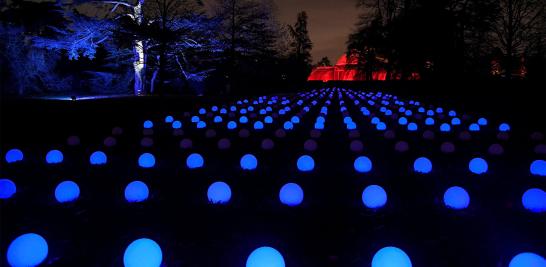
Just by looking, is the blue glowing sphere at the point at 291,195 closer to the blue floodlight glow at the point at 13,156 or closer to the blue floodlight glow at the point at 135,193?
the blue floodlight glow at the point at 135,193

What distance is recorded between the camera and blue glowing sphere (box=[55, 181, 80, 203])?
4.22m

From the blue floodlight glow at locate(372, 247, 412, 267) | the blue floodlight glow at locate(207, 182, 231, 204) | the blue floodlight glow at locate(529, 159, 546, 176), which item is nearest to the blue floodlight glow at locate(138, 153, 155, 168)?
the blue floodlight glow at locate(207, 182, 231, 204)

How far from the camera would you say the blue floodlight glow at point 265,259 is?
2.59 meters

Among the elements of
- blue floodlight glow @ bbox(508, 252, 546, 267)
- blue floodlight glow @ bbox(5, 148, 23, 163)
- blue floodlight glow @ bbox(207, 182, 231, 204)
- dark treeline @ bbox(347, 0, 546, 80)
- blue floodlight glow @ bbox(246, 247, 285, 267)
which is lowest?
blue floodlight glow @ bbox(5, 148, 23, 163)

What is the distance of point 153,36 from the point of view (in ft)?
55.0

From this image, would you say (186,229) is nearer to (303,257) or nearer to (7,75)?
(303,257)

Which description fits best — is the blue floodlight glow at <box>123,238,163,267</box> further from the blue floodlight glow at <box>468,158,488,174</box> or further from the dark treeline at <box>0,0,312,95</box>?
the dark treeline at <box>0,0,312,95</box>

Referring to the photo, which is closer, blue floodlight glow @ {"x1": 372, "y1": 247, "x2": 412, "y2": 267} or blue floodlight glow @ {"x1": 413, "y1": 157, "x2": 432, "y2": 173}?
blue floodlight glow @ {"x1": 372, "y1": 247, "x2": 412, "y2": 267}

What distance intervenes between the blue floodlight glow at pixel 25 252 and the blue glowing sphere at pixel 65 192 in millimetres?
1372

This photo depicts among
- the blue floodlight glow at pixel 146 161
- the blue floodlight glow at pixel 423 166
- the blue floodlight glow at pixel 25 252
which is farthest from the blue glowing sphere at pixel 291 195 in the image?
the blue floodlight glow at pixel 146 161

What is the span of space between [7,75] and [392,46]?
2399cm

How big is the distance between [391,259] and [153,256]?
1.69 meters

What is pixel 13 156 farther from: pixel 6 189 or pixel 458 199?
pixel 458 199

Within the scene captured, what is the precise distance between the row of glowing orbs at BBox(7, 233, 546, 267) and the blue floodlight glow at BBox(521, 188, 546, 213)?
4.59 feet
